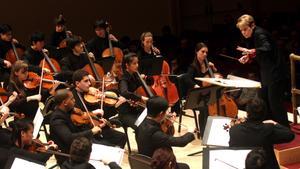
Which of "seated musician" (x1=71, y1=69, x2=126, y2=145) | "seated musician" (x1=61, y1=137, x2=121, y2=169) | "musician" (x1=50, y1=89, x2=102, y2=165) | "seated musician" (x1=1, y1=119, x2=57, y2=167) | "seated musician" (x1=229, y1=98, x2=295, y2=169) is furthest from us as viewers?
"seated musician" (x1=71, y1=69, x2=126, y2=145)

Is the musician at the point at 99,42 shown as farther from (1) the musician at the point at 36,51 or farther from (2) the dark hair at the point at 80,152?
(2) the dark hair at the point at 80,152

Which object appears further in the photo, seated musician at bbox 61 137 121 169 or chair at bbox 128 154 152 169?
chair at bbox 128 154 152 169

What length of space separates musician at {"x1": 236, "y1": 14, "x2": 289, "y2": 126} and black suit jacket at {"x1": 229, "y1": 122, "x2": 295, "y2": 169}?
4.57 feet

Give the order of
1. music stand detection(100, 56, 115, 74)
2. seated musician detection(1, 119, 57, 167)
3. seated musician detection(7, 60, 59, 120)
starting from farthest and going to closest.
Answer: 1. music stand detection(100, 56, 115, 74)
2. seated musician detection(7, 60, 59, 120)
3. seated musician detection(1, 119, 57, 167)

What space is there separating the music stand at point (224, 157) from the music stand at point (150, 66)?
231 centimetres

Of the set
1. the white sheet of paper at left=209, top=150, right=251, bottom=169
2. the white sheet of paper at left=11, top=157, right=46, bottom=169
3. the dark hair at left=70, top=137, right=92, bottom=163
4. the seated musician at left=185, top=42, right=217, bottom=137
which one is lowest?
the white sheet of paper at left=209, top=150, right=251, bottom=169

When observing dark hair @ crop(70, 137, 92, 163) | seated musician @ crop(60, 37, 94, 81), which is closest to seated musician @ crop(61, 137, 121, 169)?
dark hair @ crop(70, 137, 92, 163)

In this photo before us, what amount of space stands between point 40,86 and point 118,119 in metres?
1.01

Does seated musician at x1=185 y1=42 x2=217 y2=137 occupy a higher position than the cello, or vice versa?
seated musician at x1=185 y1=42 x2=217 y2=137

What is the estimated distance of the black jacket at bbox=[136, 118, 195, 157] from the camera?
4.54m

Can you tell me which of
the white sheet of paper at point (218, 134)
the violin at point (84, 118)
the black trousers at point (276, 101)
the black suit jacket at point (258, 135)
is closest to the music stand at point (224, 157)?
the black suit jacket at point (258, 135)

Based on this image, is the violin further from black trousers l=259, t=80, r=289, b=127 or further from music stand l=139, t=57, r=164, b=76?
black trousers l=259, t=80, r=289, b=127

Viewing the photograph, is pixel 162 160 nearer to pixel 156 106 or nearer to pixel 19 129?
pixel 156 106

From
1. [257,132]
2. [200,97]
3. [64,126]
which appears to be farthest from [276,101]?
[64,126]
